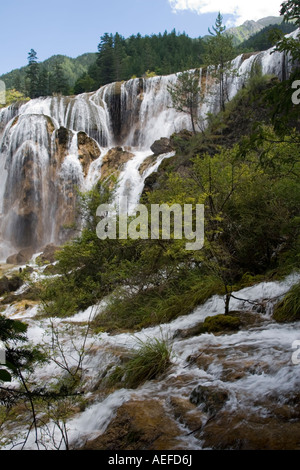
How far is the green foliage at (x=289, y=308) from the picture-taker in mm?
5689

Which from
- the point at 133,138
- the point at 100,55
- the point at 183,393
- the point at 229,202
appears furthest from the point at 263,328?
the point at 100,55

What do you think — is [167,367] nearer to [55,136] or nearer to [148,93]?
[55,136]

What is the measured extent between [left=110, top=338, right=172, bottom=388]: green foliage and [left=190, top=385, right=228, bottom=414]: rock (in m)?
1.06

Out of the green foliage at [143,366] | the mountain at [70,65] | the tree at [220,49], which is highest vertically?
the mountain at [70,65]

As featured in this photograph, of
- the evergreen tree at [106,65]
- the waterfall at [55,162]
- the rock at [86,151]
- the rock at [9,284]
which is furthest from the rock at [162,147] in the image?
the evergreen tree at [106,65]

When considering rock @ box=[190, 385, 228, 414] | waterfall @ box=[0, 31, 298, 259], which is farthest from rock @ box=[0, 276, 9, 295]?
rock @ box=[190, 385, 228, 414]

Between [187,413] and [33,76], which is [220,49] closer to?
[187,413]

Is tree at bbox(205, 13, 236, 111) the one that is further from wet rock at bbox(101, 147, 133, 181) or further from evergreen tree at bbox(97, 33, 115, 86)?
evergreen tree at bbox(97, 33, 115, 86)

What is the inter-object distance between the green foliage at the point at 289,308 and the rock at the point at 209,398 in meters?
2.39

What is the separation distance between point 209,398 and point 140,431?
79 cm

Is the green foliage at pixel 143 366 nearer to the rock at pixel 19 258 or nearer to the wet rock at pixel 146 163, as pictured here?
the wet rock at pixel 146 163

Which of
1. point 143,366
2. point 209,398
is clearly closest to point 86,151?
point 143,366

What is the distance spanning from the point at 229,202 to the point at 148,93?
30211mm
